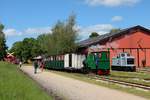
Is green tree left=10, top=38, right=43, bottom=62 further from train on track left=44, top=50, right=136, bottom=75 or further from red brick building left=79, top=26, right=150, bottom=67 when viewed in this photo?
train on track left=44, top=50, right=136, bottom=75

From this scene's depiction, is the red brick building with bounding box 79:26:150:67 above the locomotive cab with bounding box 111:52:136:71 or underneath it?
above

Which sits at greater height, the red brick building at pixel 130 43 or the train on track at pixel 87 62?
the red brick building at pixel 130 43

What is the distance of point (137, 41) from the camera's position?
67312mm

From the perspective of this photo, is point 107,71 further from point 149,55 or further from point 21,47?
point 21,47

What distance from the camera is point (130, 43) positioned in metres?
66.6

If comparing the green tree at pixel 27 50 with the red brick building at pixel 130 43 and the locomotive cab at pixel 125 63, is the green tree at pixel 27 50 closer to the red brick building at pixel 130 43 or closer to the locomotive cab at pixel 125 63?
the red brick building at pixel 130 43

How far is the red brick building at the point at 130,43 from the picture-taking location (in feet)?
214

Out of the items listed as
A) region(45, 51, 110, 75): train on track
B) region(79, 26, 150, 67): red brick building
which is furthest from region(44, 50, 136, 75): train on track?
region(79, 26, 150, 67): red brick building

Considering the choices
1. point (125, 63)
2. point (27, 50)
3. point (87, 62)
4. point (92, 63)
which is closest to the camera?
point (92, 63)

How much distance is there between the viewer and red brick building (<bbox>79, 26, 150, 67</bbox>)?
2574 inches

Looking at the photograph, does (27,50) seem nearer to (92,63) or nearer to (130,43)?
(130,43)

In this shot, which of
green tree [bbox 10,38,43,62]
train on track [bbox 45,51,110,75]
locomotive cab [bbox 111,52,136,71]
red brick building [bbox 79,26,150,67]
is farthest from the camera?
green tree [bbox 10,38,43,62]

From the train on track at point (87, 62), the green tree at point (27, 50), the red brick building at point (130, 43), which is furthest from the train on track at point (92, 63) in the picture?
the green tree at point (27, 50)

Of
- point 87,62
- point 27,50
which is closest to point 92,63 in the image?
point 87,62
